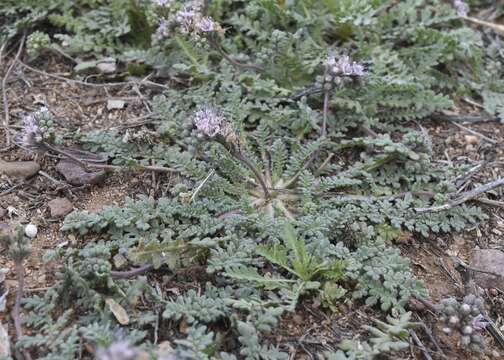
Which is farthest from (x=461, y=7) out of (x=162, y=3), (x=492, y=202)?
(x=162, y=3)

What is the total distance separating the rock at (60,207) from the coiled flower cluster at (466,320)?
1.77 meters

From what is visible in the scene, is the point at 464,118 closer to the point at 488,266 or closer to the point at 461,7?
the point at 461,7

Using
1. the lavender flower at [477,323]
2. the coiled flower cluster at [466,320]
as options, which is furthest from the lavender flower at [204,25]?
the lavender flower at [477,323]

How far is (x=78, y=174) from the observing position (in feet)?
9.94

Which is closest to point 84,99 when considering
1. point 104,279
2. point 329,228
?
point 104,279

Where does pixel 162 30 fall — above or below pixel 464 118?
above

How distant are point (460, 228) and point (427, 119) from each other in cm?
93

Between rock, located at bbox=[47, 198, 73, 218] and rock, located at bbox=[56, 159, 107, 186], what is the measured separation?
0.12 metres

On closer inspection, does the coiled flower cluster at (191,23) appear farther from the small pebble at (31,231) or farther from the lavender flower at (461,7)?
the lavender flower at (461,7)

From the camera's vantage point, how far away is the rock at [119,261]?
105 inches

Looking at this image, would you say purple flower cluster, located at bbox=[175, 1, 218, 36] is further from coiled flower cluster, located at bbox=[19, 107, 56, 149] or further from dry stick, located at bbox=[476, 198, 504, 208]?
dry stick, located at bbox=[476, 198, 504, 208]

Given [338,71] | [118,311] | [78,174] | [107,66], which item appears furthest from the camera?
[107,66]

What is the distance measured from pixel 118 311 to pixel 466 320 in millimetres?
1420

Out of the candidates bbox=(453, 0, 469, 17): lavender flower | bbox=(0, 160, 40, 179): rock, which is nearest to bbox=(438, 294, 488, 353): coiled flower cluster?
bbox=(0, 160, 40, 179): rock
